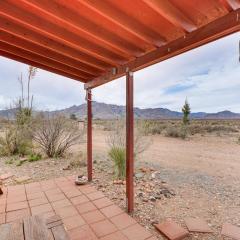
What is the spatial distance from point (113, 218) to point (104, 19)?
2.55m

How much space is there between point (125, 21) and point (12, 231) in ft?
6.82

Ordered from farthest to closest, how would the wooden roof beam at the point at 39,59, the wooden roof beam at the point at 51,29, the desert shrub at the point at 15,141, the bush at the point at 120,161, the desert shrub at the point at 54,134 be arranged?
the desert shrub at the point at 15,141 → the desert shrub at the point at 54,134 → the bush at the point at 120,161 → the wooden roof beam at the point at 39,59 → the wooden roof beam at the point at 51,29

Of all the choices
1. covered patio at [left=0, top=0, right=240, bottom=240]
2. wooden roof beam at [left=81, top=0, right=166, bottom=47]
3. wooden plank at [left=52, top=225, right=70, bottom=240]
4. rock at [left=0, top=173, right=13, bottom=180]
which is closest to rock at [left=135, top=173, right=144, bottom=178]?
covered patio at [left=0, top=0, right=240, bottom=240]

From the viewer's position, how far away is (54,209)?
3.25 m

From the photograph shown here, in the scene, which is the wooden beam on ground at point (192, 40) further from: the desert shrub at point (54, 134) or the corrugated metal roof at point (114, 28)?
the desert shrub at point (54, 134)

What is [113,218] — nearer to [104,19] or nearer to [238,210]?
[238,210]

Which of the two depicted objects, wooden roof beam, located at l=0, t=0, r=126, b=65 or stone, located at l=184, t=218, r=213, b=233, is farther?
stone, located at l=184, t=218, r=213, b=233

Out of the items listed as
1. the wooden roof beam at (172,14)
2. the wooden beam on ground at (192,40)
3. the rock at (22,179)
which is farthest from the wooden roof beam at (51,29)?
the rock at (22,179)

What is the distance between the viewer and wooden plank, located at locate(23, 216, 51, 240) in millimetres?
1479

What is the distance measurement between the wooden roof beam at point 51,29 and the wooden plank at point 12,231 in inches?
79.2

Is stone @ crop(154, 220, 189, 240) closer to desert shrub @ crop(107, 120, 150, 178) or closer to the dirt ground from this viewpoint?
the dirt ground

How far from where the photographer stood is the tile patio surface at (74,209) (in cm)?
262

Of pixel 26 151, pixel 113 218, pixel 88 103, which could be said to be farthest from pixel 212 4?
pixel 26 151

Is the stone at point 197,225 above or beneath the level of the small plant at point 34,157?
beneath
